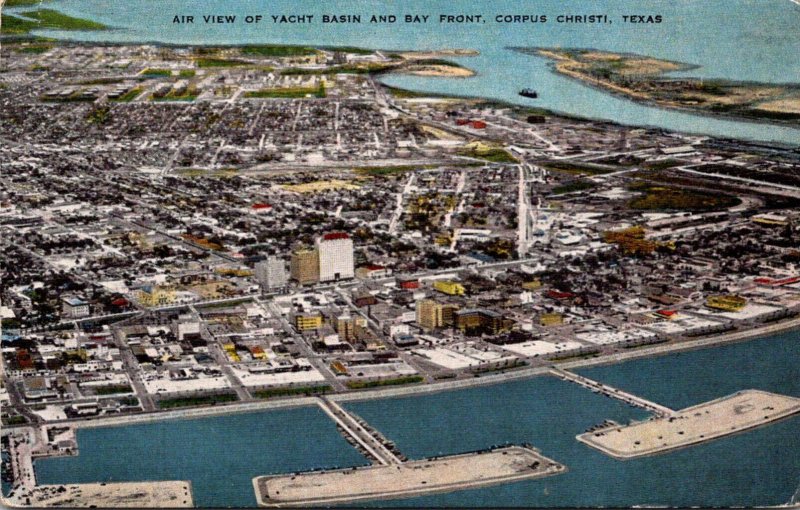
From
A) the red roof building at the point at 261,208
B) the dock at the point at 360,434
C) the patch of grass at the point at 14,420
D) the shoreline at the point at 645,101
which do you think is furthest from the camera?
the shoreline at the point at 645,101

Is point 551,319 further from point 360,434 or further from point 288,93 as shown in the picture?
point 288,93

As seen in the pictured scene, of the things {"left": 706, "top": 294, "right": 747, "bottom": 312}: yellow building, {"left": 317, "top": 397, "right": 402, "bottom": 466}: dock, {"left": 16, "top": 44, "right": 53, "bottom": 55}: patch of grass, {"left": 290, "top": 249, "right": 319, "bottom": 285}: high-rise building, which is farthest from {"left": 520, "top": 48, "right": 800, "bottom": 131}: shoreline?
{"left": 16, "top": 44, "right": 53, "bottom": 55}: patch of grass

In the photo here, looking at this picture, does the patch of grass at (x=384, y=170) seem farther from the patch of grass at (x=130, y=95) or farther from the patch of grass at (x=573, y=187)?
the patch of grass at (x=130, y=95)

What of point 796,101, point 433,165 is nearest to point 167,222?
point 433,165

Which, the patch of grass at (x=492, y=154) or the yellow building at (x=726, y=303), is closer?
the yellow building at (x=726, y=303)

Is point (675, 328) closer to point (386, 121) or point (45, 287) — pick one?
point (386, 121)

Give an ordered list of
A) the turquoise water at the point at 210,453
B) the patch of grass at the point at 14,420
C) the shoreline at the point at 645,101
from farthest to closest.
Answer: the shoreline at the point at 645,101 < the patch of grass at the point at 14,420 < the turquoise water at the point at 210,453

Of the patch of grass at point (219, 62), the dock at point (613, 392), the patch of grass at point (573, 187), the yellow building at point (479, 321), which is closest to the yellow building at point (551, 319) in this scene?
the yellow building at point (479, 321)
